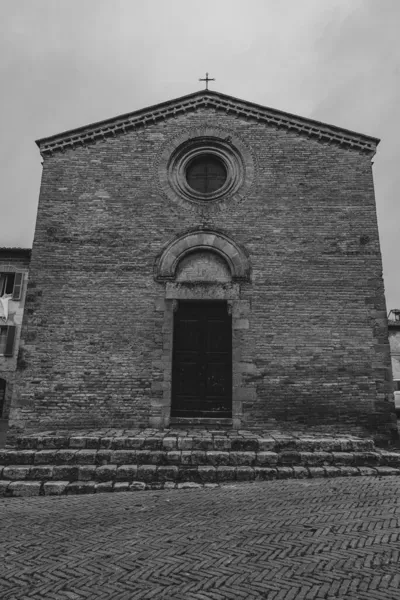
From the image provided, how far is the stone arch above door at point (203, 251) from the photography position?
10.8 meters

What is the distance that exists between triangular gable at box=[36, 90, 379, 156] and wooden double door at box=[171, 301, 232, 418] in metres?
5.60

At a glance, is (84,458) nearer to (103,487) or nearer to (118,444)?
(118,444)

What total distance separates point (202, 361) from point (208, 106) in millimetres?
7558

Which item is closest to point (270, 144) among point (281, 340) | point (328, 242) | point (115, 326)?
point (328, 242)

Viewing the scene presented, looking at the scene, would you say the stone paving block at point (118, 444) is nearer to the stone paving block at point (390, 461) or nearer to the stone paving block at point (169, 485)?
the stone paving block at point (169, 485)

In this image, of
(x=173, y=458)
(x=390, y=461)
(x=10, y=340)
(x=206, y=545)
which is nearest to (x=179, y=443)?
(x=173, y=458)

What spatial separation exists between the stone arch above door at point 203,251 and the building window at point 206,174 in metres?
1.65

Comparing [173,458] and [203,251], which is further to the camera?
[203,251]

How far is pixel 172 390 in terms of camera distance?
10.4 m

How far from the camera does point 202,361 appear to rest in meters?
10.6

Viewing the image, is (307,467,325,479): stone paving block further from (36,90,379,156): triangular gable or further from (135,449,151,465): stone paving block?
(36,90,379,156): triangular gable

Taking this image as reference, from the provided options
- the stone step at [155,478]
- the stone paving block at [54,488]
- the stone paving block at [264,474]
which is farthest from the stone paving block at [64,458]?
the stone paving block at [264,474]

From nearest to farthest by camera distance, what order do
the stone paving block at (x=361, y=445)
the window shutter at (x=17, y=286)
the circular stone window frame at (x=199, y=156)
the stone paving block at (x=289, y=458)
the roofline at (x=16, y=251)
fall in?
the stone paving block at (x=289, y=458), the stone paving block at (x=361, y=445), the circular stone window frame at (x=199, y=156), the roofline at (x=16, y=251), the window shutter at (x=17, y=286)

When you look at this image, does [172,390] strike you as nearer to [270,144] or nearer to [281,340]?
[281,340]
